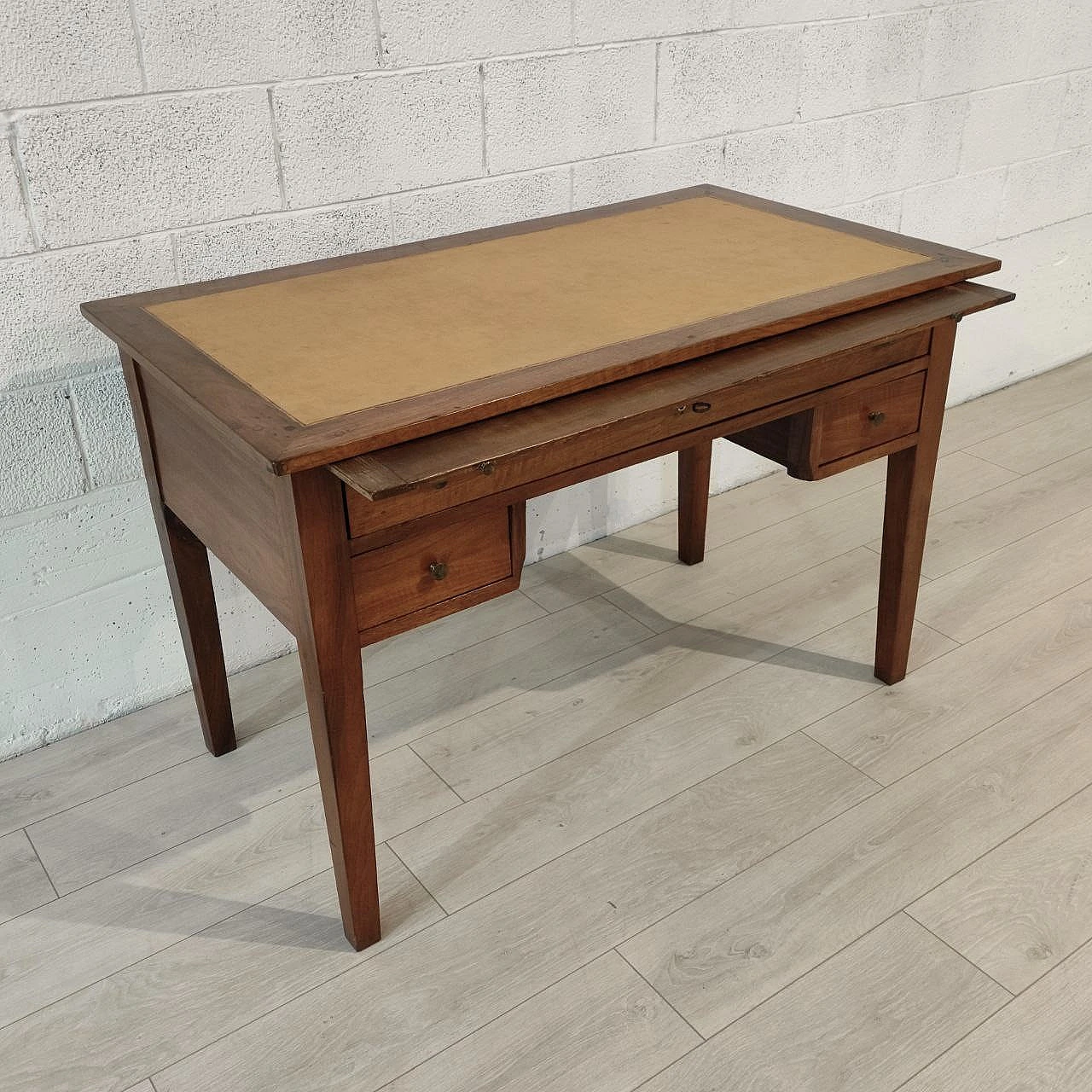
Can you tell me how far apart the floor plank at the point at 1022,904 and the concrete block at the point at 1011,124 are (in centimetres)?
188

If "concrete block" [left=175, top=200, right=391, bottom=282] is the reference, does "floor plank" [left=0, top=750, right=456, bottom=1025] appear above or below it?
below

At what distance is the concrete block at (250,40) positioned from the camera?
5.60 feet

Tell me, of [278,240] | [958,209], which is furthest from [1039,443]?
[278,240]

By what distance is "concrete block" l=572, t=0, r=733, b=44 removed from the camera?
2.14m

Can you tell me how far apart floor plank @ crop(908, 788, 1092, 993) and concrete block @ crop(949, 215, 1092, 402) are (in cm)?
180

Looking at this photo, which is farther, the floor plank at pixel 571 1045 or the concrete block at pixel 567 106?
the concrete block at pixel 567 106

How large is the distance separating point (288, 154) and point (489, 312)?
0.58 meters

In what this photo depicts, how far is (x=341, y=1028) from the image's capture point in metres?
1.50

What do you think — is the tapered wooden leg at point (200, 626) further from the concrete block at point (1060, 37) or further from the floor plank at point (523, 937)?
the concrete block at point (1060, 37)

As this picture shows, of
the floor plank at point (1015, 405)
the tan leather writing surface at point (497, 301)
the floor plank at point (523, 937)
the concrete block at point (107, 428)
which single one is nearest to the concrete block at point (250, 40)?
the tan leather writing surface at point (497, 301)

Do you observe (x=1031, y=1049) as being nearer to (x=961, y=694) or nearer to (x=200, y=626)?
(x=961, y=694)

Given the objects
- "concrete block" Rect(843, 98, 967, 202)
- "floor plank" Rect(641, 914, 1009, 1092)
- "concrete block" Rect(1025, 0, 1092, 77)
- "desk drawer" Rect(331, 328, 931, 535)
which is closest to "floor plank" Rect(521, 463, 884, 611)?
"concrete block" Rect(843, 98, 967, 202)

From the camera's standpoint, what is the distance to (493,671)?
7.24 feet

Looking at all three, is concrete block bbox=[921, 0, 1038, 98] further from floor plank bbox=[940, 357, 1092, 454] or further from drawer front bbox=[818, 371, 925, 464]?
drawer front bbox=[818, 371, 925, 464]
